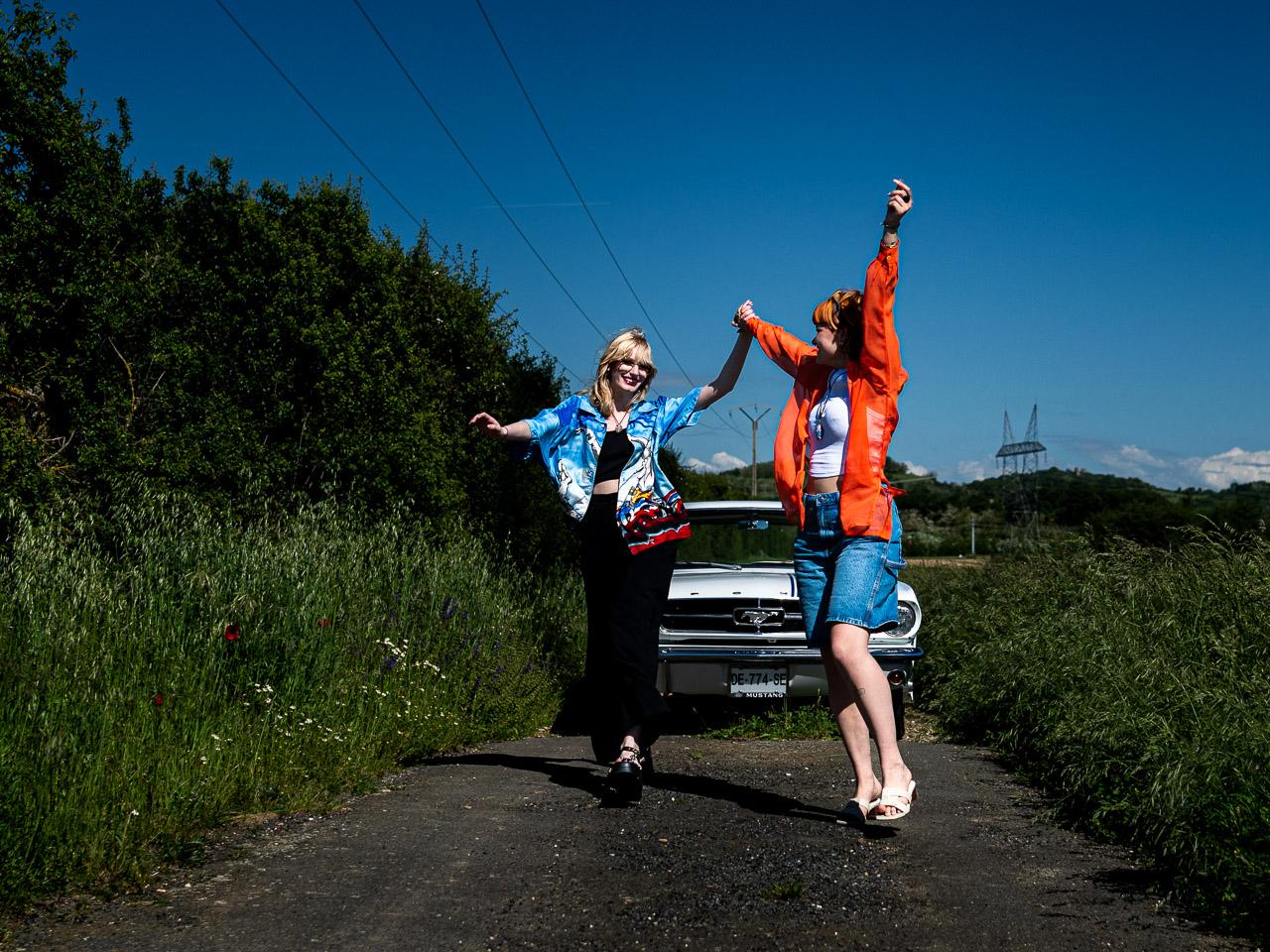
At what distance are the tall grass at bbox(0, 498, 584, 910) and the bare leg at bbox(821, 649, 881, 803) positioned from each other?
232 cm

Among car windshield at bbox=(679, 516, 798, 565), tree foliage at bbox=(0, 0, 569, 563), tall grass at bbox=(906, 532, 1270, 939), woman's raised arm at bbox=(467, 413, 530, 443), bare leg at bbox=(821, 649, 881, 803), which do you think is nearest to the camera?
tall grass at bbox=(906, 532, 1270, 939)

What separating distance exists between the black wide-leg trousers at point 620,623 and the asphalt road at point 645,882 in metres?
0.40

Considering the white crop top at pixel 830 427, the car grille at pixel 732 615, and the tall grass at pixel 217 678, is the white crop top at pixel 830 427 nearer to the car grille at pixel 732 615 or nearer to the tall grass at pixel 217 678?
the tall grass at pixel 217 678

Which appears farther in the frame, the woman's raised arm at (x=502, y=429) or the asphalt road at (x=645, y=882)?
the woman's raised arm at (x=502, y=429)

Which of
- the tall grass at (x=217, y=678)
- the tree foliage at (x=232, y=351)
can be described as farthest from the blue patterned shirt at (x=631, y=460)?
the tree foliage at (x=232, y=351)

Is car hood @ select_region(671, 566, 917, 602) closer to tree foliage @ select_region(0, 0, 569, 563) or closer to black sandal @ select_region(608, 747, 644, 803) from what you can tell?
black sandal @ select_region(608, 747, 644, 803)

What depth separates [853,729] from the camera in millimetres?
4906

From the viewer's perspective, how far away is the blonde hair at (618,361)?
18.8 ft

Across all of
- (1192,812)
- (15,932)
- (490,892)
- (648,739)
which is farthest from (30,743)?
(1192,812)

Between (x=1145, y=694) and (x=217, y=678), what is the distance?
4.50m

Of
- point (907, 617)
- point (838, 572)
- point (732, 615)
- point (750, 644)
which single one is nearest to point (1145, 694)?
point (838, 572)

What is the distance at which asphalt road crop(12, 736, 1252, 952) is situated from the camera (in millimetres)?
3428

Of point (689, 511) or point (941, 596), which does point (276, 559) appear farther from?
point (941, 596)

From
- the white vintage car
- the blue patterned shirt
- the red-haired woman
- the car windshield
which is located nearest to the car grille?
the white vintage car
